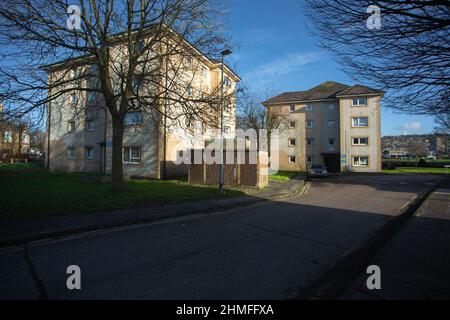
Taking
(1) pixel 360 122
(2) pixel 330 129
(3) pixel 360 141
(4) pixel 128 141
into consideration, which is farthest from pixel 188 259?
(2) pixel 330 129

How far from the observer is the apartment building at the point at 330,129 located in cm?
3488

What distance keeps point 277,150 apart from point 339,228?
114 ft

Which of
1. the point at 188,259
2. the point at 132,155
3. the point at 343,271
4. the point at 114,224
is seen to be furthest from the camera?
the point at 132,155

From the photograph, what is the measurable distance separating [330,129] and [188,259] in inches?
1500

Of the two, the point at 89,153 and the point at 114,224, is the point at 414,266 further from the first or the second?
the point at 89,153

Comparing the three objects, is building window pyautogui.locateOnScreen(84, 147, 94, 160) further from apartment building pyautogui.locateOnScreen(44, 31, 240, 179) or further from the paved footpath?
the paved footpath

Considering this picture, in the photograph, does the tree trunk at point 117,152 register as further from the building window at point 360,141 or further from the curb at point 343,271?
the building window at point 360,141

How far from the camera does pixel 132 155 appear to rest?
851 inches

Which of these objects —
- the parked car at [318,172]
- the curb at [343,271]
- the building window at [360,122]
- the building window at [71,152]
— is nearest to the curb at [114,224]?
the curb at [343,271]

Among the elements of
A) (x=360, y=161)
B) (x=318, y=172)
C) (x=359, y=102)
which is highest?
(x=359, y=102)

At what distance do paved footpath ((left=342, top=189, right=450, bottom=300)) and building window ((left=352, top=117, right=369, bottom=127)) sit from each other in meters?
31.7

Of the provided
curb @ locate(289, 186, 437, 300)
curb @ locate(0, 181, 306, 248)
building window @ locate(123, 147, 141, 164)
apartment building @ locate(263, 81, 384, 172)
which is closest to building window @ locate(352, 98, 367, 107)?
apartment building @ locate(263, 81, 384, 172)

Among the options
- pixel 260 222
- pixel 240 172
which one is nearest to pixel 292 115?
pixel 240 172

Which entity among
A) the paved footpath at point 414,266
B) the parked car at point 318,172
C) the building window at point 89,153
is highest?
the building window at point 89,153
